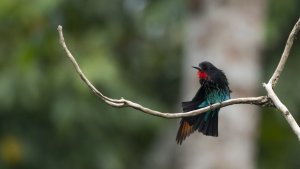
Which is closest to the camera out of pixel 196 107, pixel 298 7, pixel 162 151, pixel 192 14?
pixel 196 107

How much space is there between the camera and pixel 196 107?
1956 mm

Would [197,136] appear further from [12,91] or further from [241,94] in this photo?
[12,91]

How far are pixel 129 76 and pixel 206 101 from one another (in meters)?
9.53

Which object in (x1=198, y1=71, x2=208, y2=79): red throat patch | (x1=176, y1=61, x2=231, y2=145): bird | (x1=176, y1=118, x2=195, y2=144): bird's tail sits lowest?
(x1=176, y1=118, x2=195, y2=144): bird's tail

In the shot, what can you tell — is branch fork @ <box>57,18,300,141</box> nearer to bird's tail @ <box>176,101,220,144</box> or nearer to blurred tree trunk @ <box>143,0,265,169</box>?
bird's tail @ <box>176,101,220,144</box>

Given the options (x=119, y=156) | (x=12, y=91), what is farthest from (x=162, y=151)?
(x=12, y=91)

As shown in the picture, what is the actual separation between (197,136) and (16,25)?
2458mm

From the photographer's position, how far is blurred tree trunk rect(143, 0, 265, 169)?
857 cm

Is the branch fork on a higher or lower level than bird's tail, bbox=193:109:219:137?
higher

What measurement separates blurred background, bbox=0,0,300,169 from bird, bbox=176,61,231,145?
Result: 614 cm

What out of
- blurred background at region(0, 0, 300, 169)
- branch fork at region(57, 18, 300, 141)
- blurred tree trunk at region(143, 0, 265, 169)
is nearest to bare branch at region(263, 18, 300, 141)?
branch fork at region(57, 18, 300, 141)

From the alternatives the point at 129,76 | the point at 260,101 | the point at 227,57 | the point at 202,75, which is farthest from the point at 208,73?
the point at 129,76

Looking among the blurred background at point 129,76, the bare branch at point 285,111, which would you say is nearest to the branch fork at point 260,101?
the bare branch at point 285,111

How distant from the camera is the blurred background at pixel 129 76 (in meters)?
8.70
